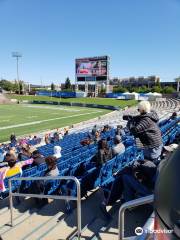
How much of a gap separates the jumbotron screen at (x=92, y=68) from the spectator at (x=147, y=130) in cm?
7647

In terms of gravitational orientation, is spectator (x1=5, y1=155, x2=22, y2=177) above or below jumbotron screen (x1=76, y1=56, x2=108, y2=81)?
below

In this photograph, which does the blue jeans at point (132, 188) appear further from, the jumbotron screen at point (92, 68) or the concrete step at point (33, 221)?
the jumbotron screen at point (92, 68)

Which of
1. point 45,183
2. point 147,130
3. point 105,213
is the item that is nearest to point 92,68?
point 45,183

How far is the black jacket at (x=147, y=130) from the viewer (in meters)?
4.84

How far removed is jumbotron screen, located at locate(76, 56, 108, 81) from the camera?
3174 inches

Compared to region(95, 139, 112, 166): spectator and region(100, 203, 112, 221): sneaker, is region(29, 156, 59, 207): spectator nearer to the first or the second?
region(95, 139, 112, 166): spectator

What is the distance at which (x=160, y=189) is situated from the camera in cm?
164

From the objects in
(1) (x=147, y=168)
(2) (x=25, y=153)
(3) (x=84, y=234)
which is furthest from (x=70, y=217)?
(2) (x=25, y=153)

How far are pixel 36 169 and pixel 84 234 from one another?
142 inches

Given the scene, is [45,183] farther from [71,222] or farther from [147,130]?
[147,130]

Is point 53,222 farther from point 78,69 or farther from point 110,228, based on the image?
point 78,69

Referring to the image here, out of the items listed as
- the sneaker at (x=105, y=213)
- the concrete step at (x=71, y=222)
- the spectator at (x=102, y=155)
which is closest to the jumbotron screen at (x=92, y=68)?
the spectator at (x=102, y=155)

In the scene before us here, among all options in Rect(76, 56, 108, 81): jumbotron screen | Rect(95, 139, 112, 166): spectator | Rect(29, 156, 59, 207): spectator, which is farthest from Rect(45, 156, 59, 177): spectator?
Rect(76, 56, 108, 81): jumbotron screen

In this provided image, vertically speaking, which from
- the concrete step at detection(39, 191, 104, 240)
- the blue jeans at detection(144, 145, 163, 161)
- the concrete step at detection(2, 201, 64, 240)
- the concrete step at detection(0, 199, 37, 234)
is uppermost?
the blue jeans at detection(144, 145, 163, 161)
